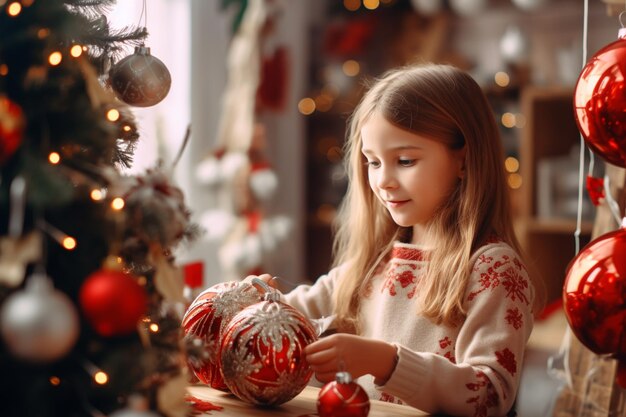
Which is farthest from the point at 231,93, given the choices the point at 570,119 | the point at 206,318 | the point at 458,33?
the point at 206,318

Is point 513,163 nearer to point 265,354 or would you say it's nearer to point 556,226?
point 556,226

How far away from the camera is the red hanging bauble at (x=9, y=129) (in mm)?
814

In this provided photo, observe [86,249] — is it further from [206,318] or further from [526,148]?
[526,148]

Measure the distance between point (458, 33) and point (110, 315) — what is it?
2.94m

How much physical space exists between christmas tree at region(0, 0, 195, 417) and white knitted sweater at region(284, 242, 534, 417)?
38 cm

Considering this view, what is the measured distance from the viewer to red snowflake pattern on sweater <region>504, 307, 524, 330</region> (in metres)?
1.23

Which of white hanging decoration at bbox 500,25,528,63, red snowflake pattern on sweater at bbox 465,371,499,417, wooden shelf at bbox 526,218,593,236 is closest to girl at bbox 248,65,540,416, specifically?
red snowflake pattern on sweater at bbox 465,371,499,417

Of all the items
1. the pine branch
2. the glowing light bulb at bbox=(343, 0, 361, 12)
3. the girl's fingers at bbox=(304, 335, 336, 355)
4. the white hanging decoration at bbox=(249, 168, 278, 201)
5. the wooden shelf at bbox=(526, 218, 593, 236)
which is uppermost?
the glowing light bulb at bbox=(343, 0, 361, 12)

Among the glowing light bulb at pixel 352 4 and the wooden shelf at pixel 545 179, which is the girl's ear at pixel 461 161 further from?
the glowing light bulb at pixel 352 4

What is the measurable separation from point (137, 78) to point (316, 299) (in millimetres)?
614

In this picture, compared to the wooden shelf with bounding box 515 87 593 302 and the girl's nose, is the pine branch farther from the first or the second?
the wooden shelf with bounding box 515 87 593 302

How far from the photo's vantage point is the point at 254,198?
309cm

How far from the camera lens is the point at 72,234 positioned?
0.91 metres

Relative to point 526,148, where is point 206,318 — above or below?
below
